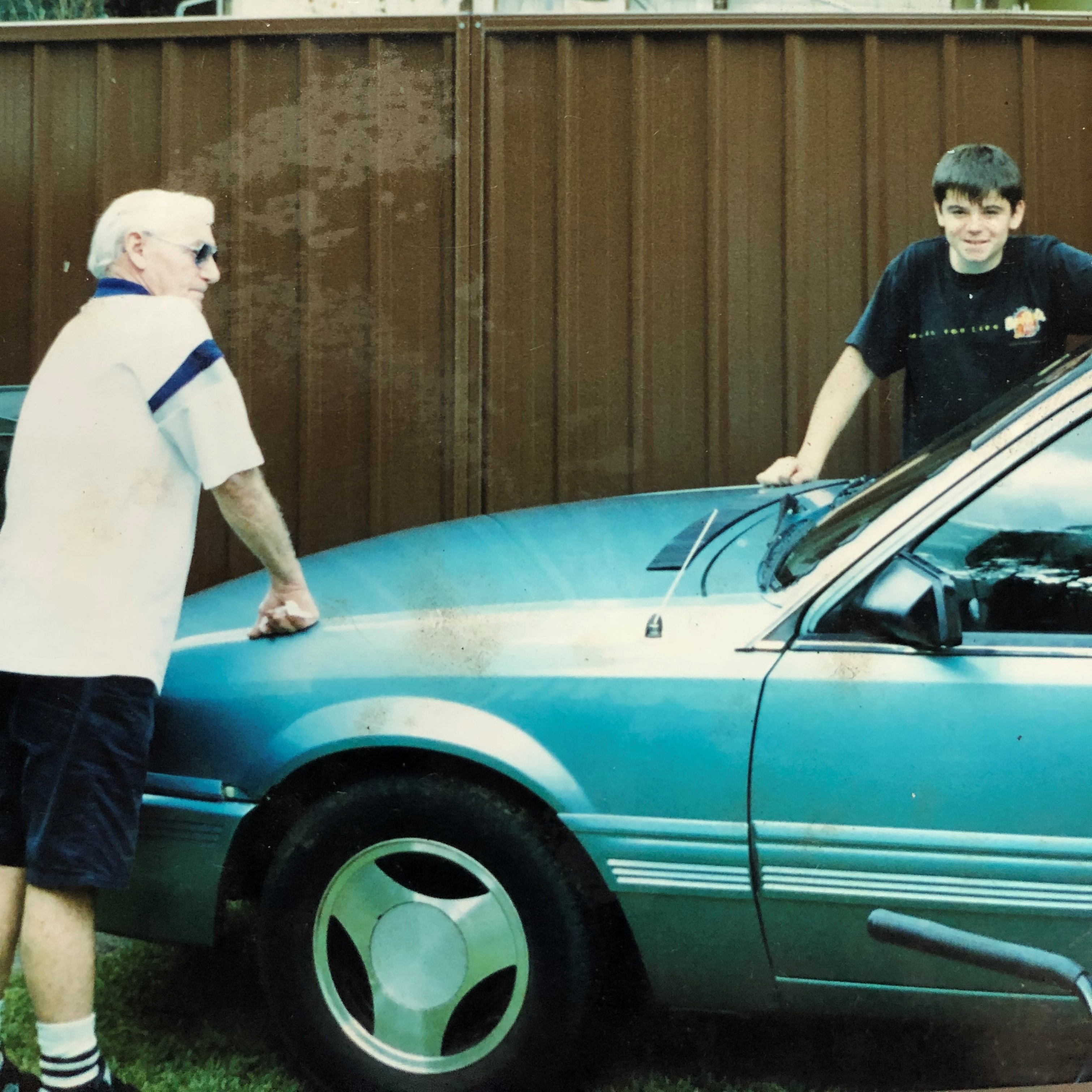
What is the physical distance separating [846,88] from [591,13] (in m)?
1.03

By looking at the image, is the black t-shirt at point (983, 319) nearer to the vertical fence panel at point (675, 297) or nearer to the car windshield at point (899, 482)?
the car windshield at point (899, 482)

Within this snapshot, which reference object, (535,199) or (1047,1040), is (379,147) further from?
(1047,1040)

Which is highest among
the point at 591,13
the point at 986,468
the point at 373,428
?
the point at 591,13

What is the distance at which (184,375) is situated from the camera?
8.80 ft

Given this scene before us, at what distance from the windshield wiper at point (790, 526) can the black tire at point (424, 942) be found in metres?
0.62

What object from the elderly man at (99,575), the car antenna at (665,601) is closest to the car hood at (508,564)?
the car antenna at (665,601)

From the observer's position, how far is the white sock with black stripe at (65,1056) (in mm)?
2609

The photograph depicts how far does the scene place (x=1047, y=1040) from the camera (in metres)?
2.43

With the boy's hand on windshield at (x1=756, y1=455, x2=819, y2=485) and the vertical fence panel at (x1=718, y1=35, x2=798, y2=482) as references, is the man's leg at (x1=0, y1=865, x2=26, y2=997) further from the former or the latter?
the vertical fence panel at (x1=718, y1=35, x2=798, y2=482)

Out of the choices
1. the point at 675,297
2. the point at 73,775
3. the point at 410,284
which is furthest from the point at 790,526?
the point at 410,284

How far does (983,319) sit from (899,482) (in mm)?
1052

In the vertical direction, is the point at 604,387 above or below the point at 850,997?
above

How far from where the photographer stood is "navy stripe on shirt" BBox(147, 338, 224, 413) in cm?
268

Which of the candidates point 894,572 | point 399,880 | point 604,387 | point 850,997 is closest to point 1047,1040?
point 850,997
